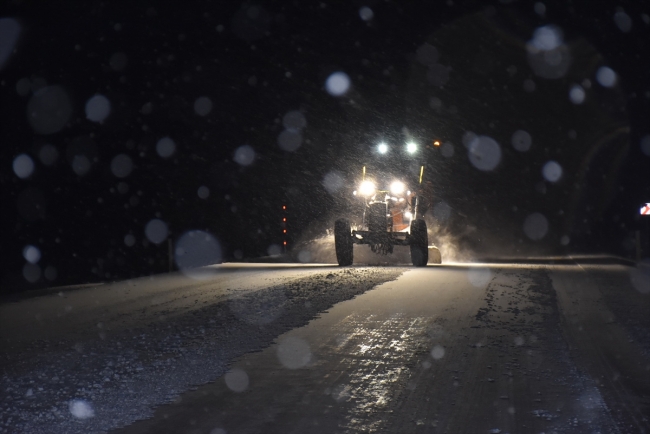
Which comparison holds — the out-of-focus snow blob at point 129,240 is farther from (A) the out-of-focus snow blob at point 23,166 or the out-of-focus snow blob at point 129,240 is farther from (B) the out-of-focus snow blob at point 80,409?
(B) the out-of-focus snow blob at point 80,409

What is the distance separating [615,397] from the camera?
276 inches

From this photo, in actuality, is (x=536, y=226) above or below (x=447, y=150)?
below

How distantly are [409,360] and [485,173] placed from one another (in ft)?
178

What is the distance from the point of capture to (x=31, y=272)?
89.2 feet

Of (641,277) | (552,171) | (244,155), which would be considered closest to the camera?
(641,277)

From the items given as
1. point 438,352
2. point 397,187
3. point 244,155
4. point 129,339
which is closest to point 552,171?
point 244,155

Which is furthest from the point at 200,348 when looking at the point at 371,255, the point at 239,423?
the point at 371,255

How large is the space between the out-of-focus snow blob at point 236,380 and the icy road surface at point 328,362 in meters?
0.02

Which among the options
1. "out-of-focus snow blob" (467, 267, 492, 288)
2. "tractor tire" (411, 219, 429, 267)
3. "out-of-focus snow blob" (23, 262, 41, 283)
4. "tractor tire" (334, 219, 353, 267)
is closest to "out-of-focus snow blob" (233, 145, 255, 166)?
"out-of-focus snow blob" (23, 262, 41, 283)

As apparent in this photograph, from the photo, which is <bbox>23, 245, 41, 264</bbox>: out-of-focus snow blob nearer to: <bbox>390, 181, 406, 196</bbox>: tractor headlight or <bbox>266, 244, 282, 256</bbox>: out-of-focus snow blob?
<bbox>266, 244, 282, 256</bbox>: out-of-focus snow blob

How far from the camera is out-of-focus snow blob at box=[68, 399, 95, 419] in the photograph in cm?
666

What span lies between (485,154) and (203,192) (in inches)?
1164

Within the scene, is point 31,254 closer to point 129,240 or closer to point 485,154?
point 129,240

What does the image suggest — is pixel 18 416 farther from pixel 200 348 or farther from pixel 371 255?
pixel 371 255
